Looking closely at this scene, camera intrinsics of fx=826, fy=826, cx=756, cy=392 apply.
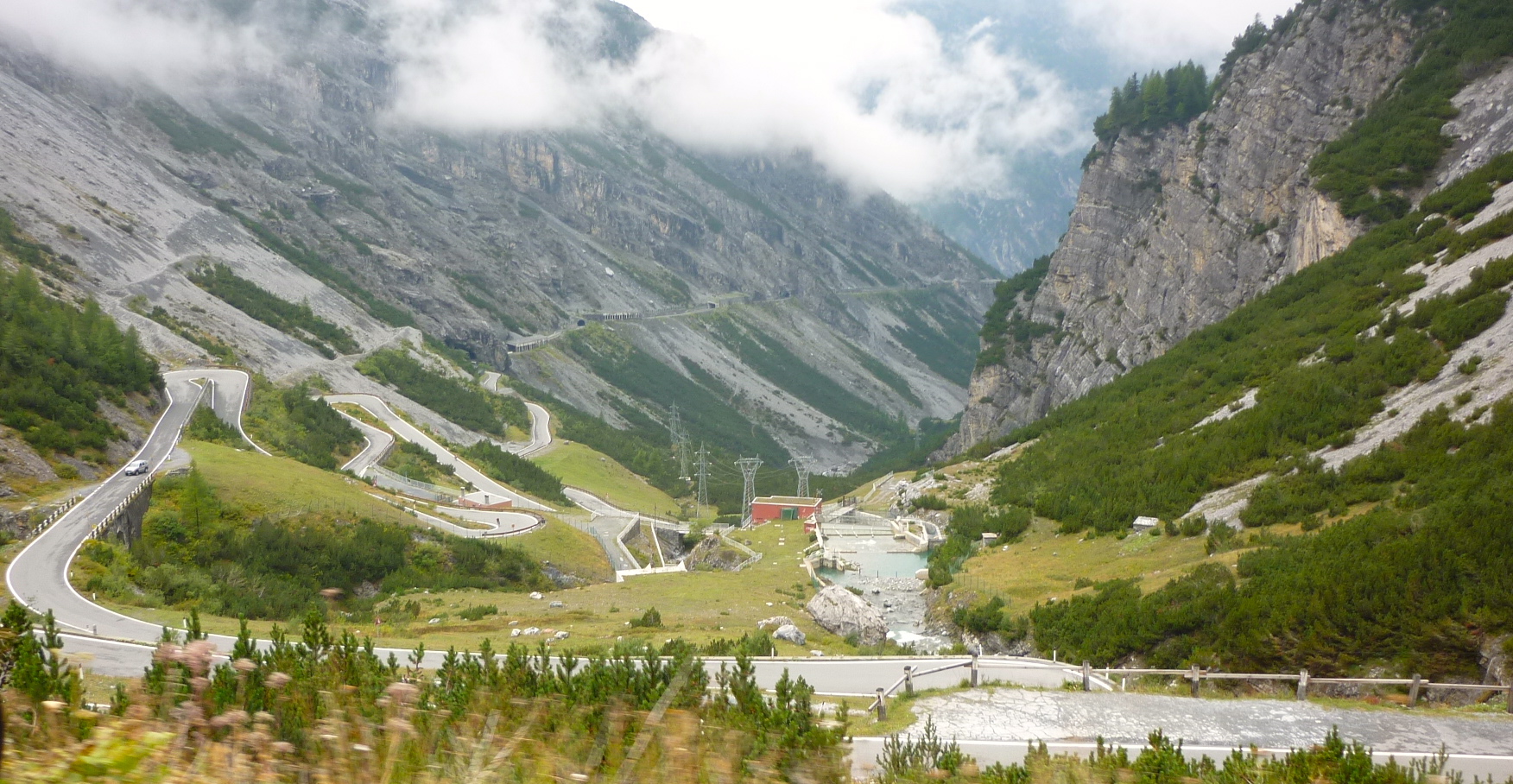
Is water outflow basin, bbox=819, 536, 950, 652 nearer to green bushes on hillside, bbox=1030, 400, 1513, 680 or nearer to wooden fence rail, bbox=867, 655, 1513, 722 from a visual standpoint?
green bushes on hillside, bbox=1030, 400, 1513, 680

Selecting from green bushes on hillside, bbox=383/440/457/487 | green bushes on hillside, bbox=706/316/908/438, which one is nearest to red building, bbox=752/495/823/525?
green bushes on hillside, bbox=383/440/457/487

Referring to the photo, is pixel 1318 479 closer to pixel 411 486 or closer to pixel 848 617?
pixel 848 617

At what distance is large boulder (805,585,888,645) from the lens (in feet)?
78.3

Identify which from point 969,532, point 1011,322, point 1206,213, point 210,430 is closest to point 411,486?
point 210,430

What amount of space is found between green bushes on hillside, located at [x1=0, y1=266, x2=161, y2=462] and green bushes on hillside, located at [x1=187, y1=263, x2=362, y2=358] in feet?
113

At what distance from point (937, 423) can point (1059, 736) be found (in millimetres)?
170495

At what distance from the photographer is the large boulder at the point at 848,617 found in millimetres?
23875

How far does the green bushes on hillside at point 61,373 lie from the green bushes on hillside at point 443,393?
3417 cm

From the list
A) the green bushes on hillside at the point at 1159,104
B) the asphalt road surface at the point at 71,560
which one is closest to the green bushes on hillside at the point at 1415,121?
the green bushes on hillside at the point at 1159,104

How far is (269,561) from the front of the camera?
28109 millimetres

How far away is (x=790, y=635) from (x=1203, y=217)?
173 feet

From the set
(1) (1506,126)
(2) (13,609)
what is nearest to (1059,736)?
(2) (13,609)

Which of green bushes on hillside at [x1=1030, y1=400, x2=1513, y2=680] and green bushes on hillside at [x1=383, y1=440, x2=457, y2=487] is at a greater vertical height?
green bushes on hillside at [x1=383, y1=440, x2=457, y2=487]

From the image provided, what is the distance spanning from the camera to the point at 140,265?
7775 cm
